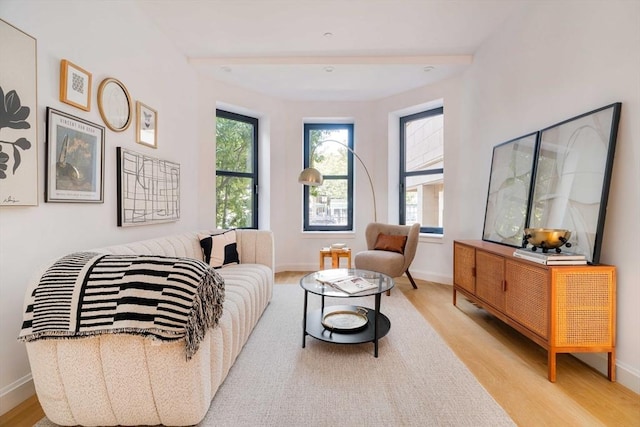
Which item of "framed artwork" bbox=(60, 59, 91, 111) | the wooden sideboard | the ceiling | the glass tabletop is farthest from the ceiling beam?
the wooden sideboard

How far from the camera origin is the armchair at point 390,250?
10.8ft

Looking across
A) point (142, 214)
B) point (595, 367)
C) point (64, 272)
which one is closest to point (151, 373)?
point (64, 272)

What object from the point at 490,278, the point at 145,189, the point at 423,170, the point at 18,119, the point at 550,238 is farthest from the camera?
the point at 423,170

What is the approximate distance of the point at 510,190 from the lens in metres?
2.56

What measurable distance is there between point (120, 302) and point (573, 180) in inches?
110

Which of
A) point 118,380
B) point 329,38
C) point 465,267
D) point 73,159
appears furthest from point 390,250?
point 73,159

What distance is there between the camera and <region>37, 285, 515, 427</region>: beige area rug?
4.47 feet

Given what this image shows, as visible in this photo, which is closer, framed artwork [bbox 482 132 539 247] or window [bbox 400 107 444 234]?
framed artwork [bbox 482 132 539 247]

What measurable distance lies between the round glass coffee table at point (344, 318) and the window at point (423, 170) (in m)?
2.20

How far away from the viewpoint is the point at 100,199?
2.05 meters

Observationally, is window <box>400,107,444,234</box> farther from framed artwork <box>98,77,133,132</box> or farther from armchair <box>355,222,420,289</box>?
framed artwork <box>98,77,133,132</box>

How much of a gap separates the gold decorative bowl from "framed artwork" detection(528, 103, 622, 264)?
0.14 m

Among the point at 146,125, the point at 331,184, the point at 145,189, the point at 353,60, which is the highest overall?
the point at 353,60

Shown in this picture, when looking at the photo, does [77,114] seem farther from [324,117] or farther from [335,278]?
[324,117]
